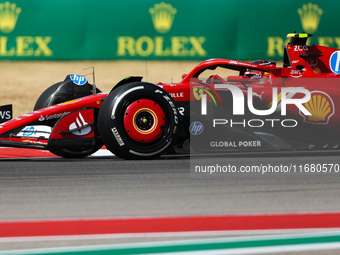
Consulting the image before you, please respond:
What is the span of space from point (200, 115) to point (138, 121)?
2.26 feet

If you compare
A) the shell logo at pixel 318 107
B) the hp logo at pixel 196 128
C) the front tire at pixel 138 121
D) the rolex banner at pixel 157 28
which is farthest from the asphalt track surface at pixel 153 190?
the rolex banner at pixel 157 28

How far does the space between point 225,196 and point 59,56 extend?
26.6 feet

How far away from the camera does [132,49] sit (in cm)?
1061

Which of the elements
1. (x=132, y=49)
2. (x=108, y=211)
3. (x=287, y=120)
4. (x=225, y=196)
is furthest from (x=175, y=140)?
(x=132, y=49)

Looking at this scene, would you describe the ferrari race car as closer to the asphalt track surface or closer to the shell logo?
the shell logo

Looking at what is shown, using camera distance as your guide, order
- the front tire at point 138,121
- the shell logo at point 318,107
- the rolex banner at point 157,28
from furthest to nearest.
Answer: the rolex banner at point 157,28, the shell logo at point 318,107, the front tire at point 138,121

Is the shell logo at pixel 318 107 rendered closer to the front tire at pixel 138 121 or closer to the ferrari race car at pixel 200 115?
the ferrari race car at pixel 200 115

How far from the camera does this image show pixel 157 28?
34.7 ft

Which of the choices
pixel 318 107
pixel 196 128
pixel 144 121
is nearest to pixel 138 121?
pixel 144 121

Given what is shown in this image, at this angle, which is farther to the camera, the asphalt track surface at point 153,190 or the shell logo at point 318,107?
the shell logo at point 318,107

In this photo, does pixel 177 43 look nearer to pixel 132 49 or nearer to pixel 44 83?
pixel 132 49

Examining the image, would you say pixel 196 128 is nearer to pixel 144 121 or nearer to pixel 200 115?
pixel 200 115

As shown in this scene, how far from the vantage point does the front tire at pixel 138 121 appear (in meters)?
4.54

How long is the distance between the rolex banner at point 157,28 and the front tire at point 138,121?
6.07m
